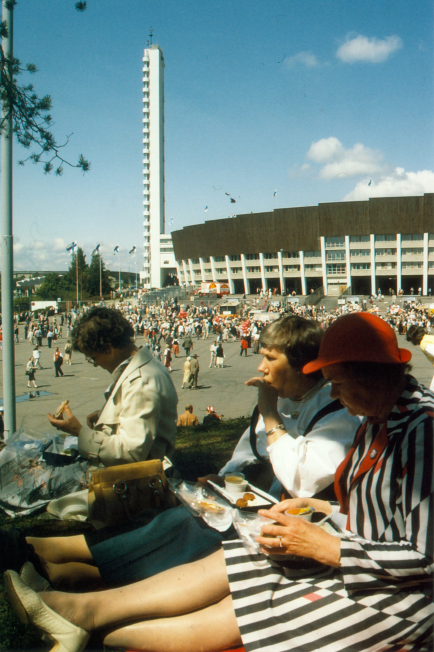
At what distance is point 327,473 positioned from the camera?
2051 mm

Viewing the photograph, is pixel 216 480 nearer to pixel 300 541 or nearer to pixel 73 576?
pixel 73 576

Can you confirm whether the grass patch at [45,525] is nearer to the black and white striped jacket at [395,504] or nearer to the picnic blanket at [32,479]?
the picnic blanket at [32,479]

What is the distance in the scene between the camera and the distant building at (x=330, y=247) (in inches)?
2739

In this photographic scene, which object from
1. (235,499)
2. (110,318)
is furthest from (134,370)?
(235,499)

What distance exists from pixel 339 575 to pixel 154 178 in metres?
102

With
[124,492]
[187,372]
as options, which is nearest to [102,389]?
[187,372]

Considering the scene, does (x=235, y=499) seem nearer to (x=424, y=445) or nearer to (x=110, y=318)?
(x=424, y=445)

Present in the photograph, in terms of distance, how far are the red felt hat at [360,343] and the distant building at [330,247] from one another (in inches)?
2625

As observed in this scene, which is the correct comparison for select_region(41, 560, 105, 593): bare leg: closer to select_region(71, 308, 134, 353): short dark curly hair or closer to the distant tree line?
select_region(71, 308, 134, 353): short dark curly hair

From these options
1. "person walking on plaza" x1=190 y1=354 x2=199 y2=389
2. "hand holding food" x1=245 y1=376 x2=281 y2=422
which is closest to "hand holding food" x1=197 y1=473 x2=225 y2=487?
"hand holding food" x1=245 y1=376 x2=281 y2=422

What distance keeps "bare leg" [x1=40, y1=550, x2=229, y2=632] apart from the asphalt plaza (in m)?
8.87

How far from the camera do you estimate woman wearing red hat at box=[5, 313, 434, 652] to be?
150cm

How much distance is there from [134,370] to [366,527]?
1.50 m

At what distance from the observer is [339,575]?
1663 millimetres
